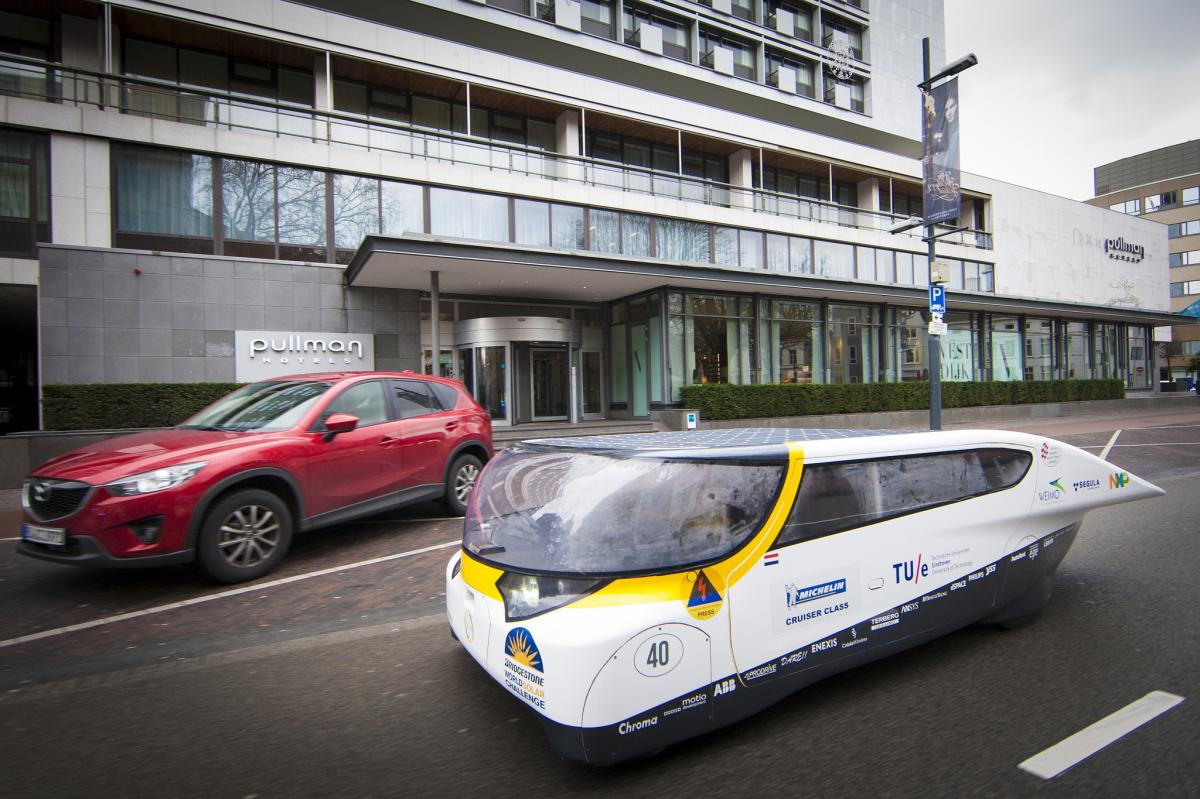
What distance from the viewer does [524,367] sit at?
1912 cm

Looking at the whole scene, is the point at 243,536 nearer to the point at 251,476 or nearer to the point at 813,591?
the point at 251,476

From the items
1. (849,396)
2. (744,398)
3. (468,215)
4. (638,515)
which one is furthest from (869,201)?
(638,515)

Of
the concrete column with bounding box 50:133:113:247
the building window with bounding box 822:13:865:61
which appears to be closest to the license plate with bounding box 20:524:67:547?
the concrete column with bounding box 50:133:113:247

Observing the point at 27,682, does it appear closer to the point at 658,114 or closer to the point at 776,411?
the point at 776,411

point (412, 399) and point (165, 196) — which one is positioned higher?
point (165, 196)

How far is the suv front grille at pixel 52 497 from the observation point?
4.22 m

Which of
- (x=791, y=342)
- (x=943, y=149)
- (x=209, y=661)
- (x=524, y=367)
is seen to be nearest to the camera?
(x=209, y=661)

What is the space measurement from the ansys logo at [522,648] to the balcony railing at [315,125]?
18166mm

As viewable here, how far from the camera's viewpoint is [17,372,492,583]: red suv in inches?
167

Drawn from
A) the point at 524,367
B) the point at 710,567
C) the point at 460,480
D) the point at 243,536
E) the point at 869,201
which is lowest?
the point at 243,536

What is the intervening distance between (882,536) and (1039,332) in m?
35.4

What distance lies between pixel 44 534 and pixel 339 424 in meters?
2.13

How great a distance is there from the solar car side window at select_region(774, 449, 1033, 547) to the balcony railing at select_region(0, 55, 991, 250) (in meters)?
18.2

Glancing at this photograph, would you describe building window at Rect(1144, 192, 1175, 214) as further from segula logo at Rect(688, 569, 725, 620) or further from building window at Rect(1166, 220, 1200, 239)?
segula logo at Rect(688, 569, 725, 620)
